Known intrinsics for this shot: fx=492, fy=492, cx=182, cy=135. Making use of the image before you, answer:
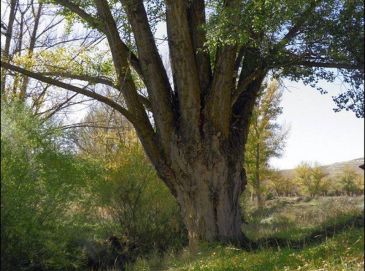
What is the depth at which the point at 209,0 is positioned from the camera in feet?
36.7

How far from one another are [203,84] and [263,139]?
1749cm

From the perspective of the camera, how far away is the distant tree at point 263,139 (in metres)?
26.0

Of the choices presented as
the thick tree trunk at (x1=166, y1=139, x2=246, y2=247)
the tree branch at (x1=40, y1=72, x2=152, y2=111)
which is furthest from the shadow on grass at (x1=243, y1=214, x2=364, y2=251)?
the tree branch at (x1=40, y1=72, x2=152, y2=111)

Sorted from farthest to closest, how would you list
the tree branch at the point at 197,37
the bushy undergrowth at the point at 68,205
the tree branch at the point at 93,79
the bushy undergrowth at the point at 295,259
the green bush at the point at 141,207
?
the green bush at the point at 141,207 < the tree branch at the point at 93,79 < the tree branch at the point at 197,37 < the bushy undergrowth at the point at 68,205 < the bushy undergrowth at the point at 295,259

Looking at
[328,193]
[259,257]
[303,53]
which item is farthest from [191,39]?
[328,193]

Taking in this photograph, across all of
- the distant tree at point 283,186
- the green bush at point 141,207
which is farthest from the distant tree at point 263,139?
the green bush at point 141,207

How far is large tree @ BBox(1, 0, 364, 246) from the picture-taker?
9.60 meters

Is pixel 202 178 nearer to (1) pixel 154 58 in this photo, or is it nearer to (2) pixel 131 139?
(1) pixel 154 58

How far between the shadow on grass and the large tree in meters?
0.59

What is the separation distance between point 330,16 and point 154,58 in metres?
3.70

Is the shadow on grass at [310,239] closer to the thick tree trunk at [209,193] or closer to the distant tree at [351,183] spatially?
the thick tree trunk at [209,193]

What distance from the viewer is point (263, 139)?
27.7 m

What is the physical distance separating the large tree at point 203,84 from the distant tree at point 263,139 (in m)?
14.8

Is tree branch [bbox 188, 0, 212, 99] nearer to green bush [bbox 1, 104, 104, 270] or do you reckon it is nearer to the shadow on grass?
green bush [bbox 1, 104, 104, 270]
